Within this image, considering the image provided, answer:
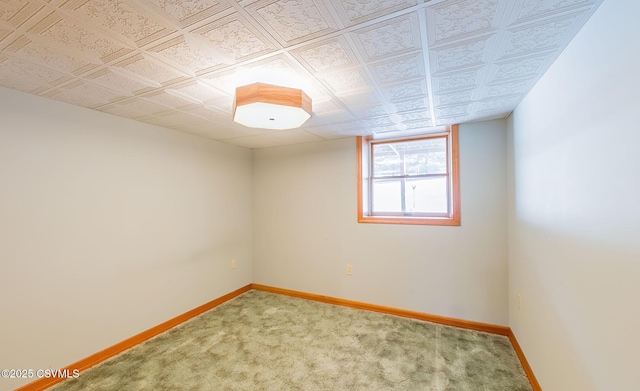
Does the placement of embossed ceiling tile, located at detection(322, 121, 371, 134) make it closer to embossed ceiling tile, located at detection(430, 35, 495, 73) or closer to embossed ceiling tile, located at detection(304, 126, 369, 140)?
embossed ceiling tile, located at detection(304, 126, 369, 140)

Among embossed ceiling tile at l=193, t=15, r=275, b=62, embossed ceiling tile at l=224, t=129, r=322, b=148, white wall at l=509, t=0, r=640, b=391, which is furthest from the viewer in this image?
embossed ceiling tile at l=224, t=129, r=322, b=148

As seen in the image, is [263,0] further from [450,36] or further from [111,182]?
[111,182]

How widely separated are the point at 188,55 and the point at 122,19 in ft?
1.01

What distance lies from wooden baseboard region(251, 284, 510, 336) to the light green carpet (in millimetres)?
84

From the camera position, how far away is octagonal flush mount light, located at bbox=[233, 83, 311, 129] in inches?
61.6

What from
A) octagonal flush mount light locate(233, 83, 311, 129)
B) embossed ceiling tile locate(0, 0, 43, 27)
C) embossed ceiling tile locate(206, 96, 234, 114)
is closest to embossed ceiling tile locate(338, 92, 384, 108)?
octagonal flush mount light locate(233, 83, 311, 129)

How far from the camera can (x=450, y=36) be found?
1204 millimetres

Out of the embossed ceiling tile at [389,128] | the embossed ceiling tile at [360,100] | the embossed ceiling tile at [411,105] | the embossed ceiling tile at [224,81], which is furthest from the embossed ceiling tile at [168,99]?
the embossed ceiling tile at [389,128]

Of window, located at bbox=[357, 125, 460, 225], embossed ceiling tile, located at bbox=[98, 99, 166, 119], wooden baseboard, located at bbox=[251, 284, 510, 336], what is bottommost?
wooden baseboard, located at bbox=[251, 284, 510, 336]

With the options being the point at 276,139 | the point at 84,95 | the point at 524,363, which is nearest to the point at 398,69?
the point at 276,139

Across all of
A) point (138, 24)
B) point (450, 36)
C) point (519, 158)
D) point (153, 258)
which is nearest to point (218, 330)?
point (153, 258)

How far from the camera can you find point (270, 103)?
158cm

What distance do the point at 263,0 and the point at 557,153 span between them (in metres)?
1.73

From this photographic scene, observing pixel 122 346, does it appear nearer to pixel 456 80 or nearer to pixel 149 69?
pixel 149 69
